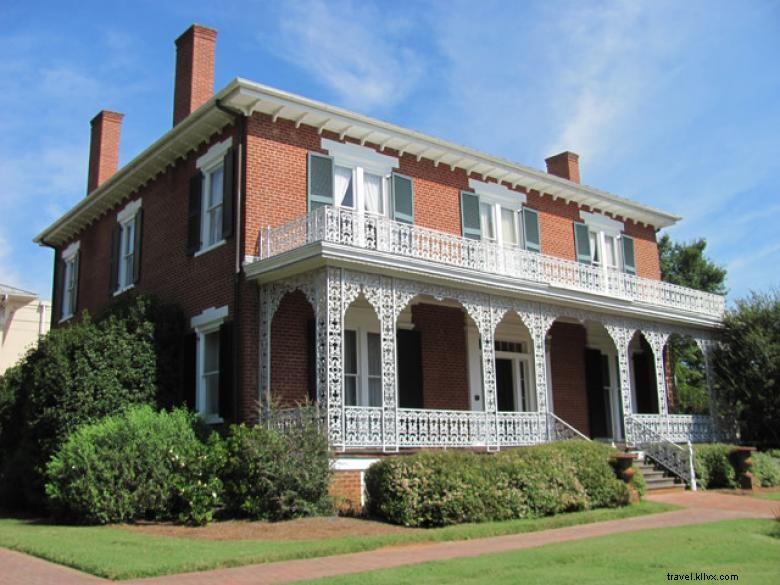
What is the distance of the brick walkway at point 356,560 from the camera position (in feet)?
27.9

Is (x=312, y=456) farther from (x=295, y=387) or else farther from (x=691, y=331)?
(x=691, y=331)

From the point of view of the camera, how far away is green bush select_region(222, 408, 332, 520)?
12867 millimetres

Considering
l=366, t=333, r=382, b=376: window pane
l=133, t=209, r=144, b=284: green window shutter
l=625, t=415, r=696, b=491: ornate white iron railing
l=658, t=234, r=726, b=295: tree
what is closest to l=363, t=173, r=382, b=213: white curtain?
l=366, t=333, r=382, b=376: window pane

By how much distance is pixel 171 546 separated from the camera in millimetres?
10344

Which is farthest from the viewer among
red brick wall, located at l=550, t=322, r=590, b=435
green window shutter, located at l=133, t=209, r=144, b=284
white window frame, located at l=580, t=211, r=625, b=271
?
white window frame, located at l=580, t=211, r=625, b=271

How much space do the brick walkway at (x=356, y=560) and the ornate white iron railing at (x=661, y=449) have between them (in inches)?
163

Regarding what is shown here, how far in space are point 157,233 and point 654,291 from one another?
42.6 ft

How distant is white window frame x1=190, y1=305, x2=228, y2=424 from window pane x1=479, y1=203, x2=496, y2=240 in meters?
7.44

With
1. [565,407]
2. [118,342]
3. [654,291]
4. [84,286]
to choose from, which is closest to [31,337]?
[84,286]

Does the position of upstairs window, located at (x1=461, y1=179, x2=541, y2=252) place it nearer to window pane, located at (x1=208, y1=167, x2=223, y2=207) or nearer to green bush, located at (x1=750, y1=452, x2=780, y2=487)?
window pane, located at (x1=208, y1=167, x2=223, y2=207)

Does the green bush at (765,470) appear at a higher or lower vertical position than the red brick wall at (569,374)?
lower

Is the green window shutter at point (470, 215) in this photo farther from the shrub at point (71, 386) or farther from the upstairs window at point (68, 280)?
the upstairs window at point (68, 280)

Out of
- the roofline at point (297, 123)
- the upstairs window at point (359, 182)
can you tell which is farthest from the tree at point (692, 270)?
the upstairs window at point (359, 182)

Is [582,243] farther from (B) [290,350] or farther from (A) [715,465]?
(B) [290,350]
